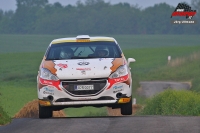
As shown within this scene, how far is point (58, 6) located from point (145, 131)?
6429 inches

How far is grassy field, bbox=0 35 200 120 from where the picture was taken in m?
49.1

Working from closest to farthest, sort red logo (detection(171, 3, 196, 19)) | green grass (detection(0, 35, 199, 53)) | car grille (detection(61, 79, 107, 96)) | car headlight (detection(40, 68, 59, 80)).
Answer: car grille (detection(61, 79, 107, 96)), car headlight (detection(40, 68, 59, 80)), red logo (detection(171, 3, 196, 19)), green grass (detection(0, 35, 199, 53))

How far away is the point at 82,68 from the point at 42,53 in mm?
81359

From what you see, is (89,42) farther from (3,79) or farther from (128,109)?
(3,79)

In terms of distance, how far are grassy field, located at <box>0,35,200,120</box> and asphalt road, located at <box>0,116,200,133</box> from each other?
10966 mm

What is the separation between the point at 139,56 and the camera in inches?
3760

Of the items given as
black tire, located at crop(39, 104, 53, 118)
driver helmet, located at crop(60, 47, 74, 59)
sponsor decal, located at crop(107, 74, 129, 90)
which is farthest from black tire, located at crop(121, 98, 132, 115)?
driver helmet, located at crop(60, 47, 74, 59)

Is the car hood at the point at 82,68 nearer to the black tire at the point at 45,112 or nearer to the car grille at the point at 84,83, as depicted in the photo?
the car grille at the point at 84,83

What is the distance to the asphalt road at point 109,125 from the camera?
13547 mm

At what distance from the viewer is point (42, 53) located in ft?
320

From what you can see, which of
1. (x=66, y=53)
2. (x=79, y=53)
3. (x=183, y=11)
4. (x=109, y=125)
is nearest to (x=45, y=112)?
(x=66, y=53)

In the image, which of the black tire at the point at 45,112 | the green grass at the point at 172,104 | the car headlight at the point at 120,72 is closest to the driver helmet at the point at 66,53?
the black tire at the point at 45,112

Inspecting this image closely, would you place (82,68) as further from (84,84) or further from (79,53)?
(79,53)

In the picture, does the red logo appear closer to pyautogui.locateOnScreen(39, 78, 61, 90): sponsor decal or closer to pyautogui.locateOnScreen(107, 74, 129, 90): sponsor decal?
pyautogui.locateOnScreen(107, 74, 129, 90): sponsor decal
